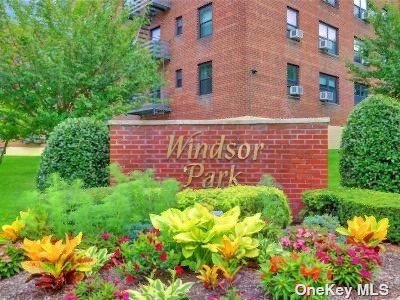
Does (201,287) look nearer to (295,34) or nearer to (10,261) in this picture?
(10,261)

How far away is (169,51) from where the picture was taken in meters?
24.3

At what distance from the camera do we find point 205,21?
72.9 feet

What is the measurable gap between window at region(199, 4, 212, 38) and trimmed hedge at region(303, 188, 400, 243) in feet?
51.9

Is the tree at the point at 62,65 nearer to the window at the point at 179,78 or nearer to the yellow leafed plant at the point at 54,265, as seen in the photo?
the yellow leafed plant at the point at 54,265

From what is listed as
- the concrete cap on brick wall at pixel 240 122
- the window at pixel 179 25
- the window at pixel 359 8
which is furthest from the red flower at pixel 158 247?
the window at pixel 359 8

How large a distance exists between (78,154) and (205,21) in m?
15.2

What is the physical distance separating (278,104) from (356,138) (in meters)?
13.5

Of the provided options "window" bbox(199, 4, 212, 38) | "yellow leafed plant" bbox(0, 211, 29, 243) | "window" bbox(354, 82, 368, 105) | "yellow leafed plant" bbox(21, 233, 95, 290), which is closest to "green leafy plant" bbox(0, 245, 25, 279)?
"yellow leafed plant" bbox(0, 211, 29, 243)

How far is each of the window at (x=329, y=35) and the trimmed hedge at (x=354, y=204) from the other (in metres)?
18.7

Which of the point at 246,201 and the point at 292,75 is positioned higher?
the point at 292,75

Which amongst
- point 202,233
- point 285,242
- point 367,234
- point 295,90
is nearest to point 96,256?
point 202,233

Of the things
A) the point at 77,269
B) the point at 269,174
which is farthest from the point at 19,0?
the point at 77,269

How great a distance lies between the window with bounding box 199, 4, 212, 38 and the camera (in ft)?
71.9

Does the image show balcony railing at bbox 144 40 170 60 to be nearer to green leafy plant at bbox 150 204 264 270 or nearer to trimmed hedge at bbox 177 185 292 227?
trimmed hedge at bbox 177 185 292 227
